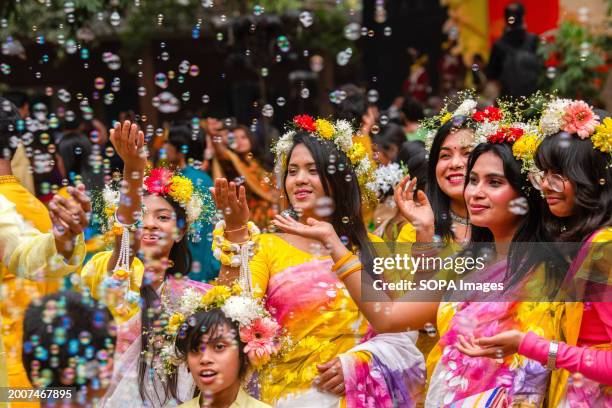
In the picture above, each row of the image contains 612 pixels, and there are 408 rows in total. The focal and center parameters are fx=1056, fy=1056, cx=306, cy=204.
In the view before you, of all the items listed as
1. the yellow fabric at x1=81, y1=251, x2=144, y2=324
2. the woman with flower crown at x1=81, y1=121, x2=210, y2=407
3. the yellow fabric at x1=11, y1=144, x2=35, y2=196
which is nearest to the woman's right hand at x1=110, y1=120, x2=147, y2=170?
the woman with flower crown at x1=81, y1=121, x2=210, y2=407

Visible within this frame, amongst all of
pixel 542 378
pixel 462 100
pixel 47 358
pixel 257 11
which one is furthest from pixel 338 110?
pixel 542 378

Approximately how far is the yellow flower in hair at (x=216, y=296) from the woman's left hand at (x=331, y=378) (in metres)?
0.40

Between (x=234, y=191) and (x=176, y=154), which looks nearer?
(x=234, y=191)

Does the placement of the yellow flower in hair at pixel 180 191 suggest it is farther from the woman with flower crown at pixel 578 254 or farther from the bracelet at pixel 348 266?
the woman with flower crown at pixel 578 254

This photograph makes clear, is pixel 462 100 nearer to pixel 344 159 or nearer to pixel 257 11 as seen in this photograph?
pixel 344 159

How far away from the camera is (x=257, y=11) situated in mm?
4668

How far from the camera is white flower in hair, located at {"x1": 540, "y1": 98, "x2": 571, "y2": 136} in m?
3.16

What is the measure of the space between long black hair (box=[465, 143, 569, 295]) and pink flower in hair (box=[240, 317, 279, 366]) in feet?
2.34

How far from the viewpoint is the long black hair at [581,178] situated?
2990 millimetres

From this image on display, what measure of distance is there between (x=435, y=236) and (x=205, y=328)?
936mm

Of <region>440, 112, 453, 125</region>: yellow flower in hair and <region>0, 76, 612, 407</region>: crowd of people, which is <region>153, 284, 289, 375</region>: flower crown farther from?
<region>440, 112, 453, 125</region>: yellow flower in hair

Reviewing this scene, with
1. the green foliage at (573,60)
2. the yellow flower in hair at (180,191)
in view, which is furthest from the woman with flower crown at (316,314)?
the green foliage at (573,60)

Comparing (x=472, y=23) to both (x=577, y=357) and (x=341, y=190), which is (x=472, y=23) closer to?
(x=341, y=190)

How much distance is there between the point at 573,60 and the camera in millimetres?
7789
